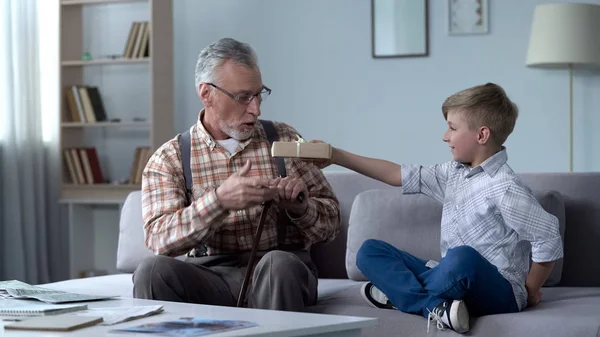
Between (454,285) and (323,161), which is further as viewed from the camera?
(323,161)

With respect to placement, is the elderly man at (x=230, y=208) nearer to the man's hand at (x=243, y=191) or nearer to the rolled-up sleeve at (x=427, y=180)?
the man's hand at (x=243, y=191)

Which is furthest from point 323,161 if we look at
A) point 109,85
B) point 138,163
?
point 109,85

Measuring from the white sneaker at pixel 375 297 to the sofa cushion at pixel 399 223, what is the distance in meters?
0.29

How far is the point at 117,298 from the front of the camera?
1.96 metres

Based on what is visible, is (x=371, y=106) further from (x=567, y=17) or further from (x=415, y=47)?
(x=567, y=17)

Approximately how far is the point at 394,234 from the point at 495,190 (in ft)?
1.44

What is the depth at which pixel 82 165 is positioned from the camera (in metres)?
4.93

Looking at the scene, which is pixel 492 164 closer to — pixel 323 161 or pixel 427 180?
pixel 427 180

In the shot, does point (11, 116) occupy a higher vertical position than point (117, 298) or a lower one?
higher

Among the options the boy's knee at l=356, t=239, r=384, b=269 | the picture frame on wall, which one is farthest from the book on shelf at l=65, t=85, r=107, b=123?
the boy's knee at l=356, t=239, r=384, b=269

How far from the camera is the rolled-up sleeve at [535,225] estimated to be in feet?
7.15

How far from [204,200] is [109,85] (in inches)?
127

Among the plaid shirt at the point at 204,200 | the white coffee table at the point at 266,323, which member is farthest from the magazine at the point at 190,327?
the plaid shirt at the point at 204,200

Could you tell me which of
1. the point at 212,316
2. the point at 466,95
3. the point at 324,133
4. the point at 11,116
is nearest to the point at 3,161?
the point at 11,116
